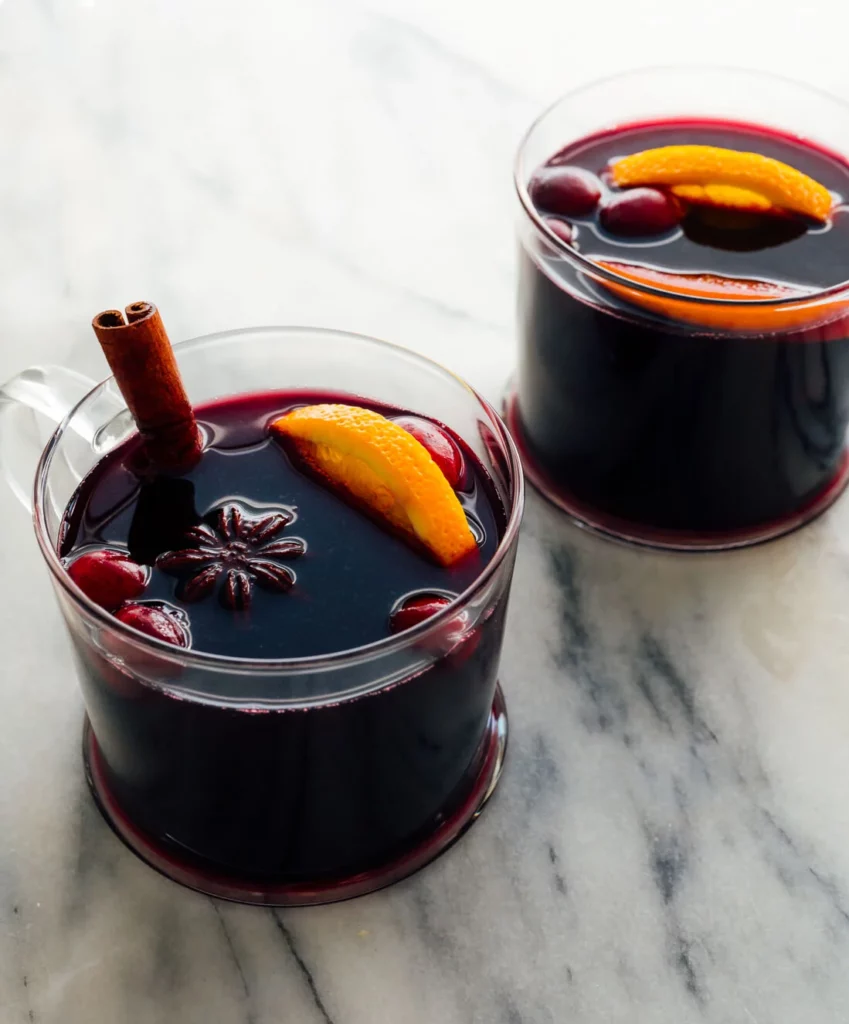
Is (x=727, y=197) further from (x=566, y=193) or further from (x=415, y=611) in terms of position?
(x=415, y=611)

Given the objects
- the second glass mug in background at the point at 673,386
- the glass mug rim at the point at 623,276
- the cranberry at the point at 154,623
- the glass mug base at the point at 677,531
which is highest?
the glass mug rim at the point at 623,276

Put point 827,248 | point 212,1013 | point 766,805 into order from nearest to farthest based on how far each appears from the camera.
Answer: point 212,1013
point 766,805
point 827,248

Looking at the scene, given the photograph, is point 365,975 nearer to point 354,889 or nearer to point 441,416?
point 354,889

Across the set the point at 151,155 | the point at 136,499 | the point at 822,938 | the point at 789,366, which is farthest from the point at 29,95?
the point at 822,938

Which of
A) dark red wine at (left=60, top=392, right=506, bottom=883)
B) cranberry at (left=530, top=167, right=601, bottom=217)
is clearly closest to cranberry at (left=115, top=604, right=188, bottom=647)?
dark red wine at (left=60, top=392, right=506, bottom=883)

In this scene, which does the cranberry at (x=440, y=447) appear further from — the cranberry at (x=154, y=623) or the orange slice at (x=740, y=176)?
the orange slice at (x=740, y=176)

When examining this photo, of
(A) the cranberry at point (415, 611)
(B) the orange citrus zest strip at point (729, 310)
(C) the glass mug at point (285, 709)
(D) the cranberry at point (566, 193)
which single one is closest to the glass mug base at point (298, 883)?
(C) the glass mug at point (285, 709)

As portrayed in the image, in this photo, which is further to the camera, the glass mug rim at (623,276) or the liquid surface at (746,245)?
the liquid surface at (746,245)

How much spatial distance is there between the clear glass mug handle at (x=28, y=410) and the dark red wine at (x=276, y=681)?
0.08m

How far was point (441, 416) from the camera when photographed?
→ 34.8 inches

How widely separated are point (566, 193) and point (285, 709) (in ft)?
1.88

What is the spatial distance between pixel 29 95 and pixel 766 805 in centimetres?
119

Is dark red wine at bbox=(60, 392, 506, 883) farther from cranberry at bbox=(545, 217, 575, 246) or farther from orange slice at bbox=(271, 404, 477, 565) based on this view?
cranberry at bbox=(545, 217, 575, 246)

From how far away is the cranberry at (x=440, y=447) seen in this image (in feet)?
2.76
